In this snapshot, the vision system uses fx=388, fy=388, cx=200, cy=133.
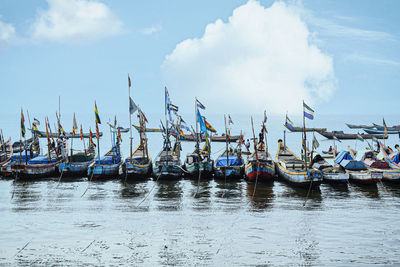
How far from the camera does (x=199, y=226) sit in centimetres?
2427

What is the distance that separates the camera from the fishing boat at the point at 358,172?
37562 millimetres

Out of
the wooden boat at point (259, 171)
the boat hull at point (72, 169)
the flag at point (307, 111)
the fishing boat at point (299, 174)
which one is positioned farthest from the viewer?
the boat hull at point (72, 169)

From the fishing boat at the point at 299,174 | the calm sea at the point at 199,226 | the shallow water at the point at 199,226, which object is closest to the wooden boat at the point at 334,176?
the shallow water at the point at 199,226

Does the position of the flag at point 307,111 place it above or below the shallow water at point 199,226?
above

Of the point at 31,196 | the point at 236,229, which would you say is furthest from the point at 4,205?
the point at 236,229

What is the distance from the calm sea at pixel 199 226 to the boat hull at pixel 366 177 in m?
A: 1.03

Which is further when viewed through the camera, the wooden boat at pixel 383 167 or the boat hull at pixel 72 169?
the boat hull at pixel 72 169

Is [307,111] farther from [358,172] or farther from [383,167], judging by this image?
[383,167]

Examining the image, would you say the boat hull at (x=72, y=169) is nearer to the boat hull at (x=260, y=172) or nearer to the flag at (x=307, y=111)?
the boat hull at (x=260, y=172)

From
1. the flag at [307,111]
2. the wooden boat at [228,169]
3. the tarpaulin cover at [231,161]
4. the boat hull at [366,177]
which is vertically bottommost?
the boat hull at [366,177]

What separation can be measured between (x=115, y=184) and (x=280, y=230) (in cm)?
2169

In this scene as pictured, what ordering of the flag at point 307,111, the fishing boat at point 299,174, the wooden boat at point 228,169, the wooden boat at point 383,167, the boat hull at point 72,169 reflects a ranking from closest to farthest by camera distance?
the fishing boat at point 299,174 < the flag at point 307,111 < the wooden boat at point 383,167 < the wooden boat at point 228,169 < the boat hull at point 72,169

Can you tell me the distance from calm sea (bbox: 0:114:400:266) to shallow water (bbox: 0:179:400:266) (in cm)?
5

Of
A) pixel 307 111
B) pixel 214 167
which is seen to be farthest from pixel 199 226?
pixel 307 111
